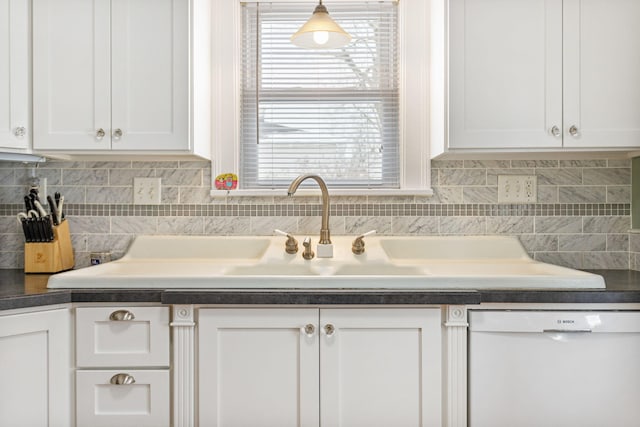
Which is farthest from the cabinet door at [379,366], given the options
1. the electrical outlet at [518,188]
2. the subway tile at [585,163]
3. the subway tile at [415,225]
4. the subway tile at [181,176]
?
the subway tile at [585,163]

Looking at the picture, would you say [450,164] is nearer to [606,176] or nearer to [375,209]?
[375,209]

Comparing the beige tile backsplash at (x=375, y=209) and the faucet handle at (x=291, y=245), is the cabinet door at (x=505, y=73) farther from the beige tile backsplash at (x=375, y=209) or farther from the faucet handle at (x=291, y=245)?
the faucet handle at (x=291, y=245)

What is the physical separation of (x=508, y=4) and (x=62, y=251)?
2.14 metres

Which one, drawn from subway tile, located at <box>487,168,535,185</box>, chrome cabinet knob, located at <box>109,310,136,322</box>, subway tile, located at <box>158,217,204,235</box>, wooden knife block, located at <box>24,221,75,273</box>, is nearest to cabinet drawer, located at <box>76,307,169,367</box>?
chrome cabinet knob, located at <box>109,310,136,322</box>

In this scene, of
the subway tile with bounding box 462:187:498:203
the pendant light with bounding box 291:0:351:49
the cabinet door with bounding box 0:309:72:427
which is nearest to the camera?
the cabinet door with bounding box 0:309:72:427

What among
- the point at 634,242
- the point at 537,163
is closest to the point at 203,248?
the point at 537,163

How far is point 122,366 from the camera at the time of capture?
1563mm

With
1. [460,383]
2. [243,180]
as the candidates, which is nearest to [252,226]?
[243,180]

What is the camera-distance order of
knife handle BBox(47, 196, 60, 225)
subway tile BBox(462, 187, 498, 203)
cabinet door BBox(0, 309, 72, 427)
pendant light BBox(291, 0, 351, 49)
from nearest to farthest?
cabinet door BBox(0, 309, 72, 427) → pendant light BBox(291, 0, 351, 49) → knife handle BBox(47, 196, 60, 225) → subway tile BBox(462, 187, 498, 203)

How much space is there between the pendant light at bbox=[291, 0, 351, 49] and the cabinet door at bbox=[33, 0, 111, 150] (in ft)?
2.57

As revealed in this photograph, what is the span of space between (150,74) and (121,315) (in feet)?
3.12

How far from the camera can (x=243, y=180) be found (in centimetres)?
224

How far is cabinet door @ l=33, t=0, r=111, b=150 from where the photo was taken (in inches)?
73.4

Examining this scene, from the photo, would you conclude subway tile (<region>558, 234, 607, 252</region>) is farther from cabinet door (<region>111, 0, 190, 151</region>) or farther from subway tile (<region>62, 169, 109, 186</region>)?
subway tile (<region>62, 169, 109, 186</region>)
